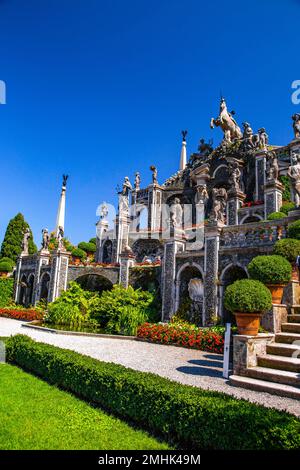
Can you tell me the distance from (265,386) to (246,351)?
2.82 ft

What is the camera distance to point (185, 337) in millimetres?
13461

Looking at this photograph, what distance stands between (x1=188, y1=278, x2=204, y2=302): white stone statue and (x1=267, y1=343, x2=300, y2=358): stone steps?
36.8 feet

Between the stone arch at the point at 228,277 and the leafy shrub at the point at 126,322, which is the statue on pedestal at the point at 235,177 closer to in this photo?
the stone arch at the point at 228,277

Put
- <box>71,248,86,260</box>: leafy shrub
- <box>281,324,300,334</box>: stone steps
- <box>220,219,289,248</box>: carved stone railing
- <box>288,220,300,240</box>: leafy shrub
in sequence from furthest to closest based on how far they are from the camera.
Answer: <box>71,248,86,260</box>: leafy shrub, <box>220,219,289,248</box>: carved stone railing, <box>288,220,300,240</box>: leafy shrub, <box>281,324,300,334</box>: stone steps

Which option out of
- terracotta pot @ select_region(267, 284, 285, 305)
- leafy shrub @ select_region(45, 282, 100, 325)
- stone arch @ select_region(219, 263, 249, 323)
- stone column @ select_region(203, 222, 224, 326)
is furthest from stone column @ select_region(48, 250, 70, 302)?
terracotta pot @ select_region(267, 284, 285, 305)

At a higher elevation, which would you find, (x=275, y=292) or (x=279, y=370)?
(x=275, y=292)

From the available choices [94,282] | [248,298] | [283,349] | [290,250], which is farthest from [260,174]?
[248,298]

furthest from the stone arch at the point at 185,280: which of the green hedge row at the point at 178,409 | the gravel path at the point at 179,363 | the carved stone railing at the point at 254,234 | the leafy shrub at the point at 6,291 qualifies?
the leafy shrub at the point at 6,291

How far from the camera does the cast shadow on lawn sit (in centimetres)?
858

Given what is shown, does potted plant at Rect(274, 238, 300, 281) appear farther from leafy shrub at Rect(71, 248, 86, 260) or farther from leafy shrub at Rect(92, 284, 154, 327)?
leafy shrub at Rect(71, 248, 86, 260)

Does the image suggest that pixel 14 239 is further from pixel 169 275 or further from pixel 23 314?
pixel 169 275

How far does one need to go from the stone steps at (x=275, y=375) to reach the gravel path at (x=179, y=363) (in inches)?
18.6
